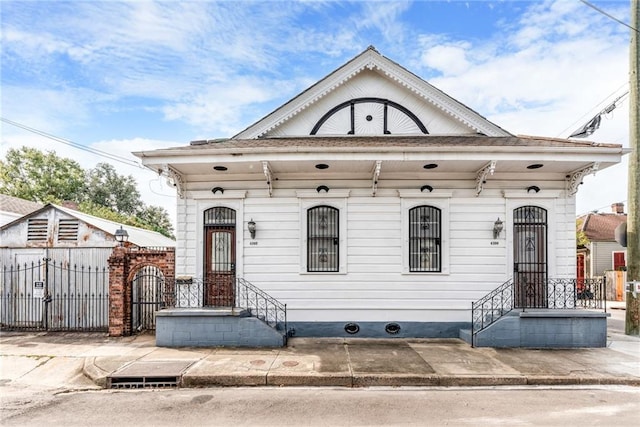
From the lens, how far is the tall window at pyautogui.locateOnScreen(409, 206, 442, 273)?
940 centimetres

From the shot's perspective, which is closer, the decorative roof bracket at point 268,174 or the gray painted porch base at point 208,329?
the gray painted porch base at point 208,329

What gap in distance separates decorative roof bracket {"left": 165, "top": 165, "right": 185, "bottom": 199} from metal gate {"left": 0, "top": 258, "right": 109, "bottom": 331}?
2865 mm

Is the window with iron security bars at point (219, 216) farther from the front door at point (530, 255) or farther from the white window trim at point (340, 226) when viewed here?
the front door at point (530, 255)

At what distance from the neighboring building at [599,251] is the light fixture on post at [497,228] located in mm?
18290

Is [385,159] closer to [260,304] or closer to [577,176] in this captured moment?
[260,304]

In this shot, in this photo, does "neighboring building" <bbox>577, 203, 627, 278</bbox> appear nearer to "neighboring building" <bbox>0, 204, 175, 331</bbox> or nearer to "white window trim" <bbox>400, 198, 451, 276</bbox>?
"white window trim" <bbox>400, 198, 451, 276</bbox>

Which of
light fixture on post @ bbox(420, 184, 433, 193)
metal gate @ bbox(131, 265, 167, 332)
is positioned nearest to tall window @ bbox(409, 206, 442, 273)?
light fixture on post @ bbox(420, 184, 433, 193)

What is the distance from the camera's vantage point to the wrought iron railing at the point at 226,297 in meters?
9.28

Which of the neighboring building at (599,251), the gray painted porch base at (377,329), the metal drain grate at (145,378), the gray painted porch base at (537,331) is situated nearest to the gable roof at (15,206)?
the metal drain grate at (145,378)

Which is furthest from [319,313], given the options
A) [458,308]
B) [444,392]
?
[444,392]

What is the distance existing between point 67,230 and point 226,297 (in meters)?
4.87

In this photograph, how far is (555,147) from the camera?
8117 millimetres

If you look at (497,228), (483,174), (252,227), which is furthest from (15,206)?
(497,228)

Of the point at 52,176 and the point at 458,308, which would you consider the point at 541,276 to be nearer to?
the point at 458,308
